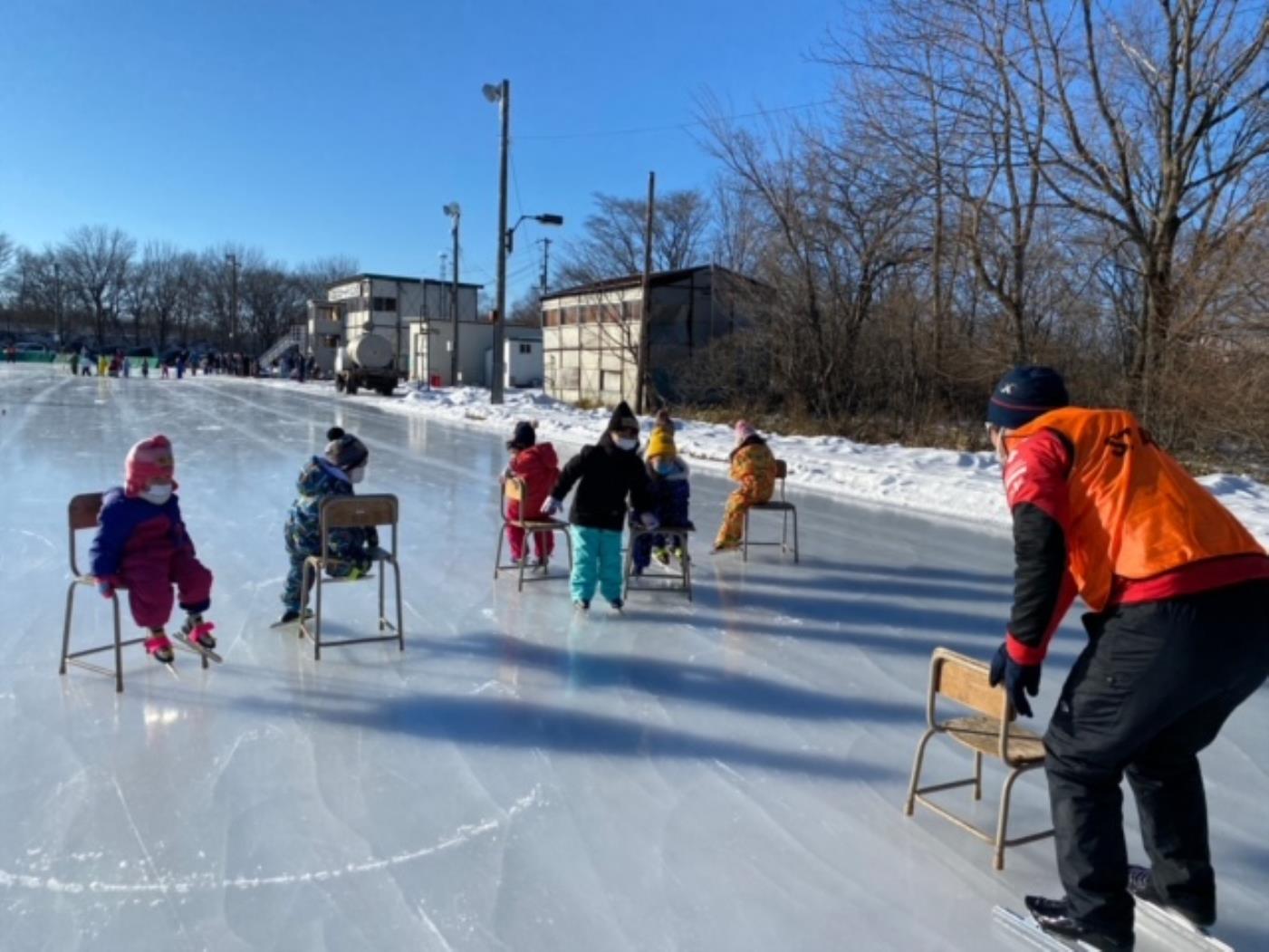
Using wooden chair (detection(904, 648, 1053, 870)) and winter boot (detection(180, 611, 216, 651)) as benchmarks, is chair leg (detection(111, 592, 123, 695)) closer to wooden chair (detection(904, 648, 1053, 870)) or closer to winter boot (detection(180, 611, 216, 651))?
winter boot (detection(180, 611, 216, 651))

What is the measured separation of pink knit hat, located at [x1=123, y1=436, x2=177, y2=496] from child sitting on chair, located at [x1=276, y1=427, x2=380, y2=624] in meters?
0.87

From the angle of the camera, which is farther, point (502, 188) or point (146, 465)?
point (502, 188)

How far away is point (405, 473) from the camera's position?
12453mm

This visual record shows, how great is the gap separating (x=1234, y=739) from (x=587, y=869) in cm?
314

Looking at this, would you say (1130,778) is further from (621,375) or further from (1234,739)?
(621,375)

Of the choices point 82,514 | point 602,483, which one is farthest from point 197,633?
point 602,483

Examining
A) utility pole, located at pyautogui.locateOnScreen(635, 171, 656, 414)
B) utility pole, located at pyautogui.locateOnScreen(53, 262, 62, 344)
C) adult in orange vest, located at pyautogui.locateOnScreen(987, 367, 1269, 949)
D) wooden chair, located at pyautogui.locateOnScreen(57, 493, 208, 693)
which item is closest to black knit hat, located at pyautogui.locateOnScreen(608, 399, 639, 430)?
→ wooden chair, located at pyautogui.locateOnScreen(57, 493, 208, 693)

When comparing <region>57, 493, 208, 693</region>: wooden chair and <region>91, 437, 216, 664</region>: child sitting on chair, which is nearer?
<region>91, 437, 216, 664</region>: child sitting on chair

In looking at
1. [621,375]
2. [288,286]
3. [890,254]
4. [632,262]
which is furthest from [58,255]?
[890,254]

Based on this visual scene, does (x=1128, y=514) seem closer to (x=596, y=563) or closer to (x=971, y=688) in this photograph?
(x=971, y=688)

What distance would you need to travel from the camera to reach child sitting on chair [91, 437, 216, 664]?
4242 mm

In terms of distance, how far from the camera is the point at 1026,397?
2.58m

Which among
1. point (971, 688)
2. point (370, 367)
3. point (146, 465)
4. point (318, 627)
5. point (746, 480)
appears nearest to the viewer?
point (971, 688)

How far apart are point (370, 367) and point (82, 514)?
34859 millimetres
